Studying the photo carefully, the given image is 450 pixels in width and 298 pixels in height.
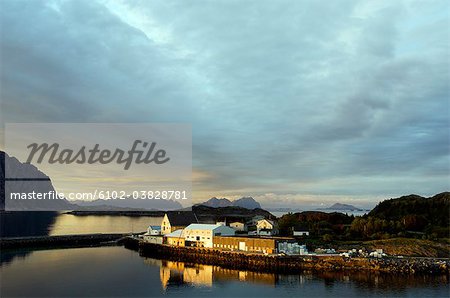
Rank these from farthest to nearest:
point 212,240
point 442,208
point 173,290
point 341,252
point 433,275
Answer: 1. point 442,208
2. point 212,240
3. point 341,252
4. point 433,275
5. point 173,290

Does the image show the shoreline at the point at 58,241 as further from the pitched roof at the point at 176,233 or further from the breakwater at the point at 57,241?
the pitched roof at the point at 176,233

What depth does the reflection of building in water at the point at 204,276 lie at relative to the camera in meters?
26.3

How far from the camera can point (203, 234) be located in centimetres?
3791

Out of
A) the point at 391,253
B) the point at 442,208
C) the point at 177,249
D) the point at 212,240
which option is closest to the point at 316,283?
the point at 391,253

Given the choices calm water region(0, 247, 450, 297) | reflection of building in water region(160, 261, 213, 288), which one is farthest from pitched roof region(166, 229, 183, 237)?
calm water region(0, 247, 450, 297)

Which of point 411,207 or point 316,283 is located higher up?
point 411,207

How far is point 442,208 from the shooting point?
182ft

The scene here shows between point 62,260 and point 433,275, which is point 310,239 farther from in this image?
point 62,260

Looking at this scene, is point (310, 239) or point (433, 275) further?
point (310, 239)

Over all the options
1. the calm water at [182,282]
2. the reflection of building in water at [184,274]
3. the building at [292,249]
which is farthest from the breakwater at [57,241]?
the building at [292,249]

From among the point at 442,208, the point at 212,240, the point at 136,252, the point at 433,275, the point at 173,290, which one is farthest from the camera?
the point at 442,208

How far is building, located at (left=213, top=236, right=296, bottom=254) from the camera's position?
3272 centimetres

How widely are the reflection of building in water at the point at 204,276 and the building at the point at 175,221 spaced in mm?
12552

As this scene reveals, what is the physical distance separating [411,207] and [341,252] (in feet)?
101
